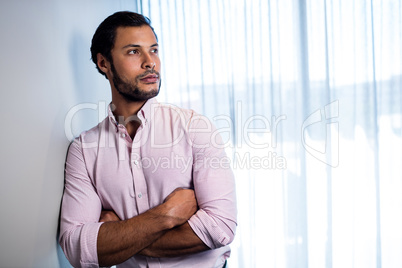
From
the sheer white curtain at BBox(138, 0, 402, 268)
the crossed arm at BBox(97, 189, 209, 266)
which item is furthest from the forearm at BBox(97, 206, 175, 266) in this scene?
the sheer white curtain at BBox(138, 0, 402, 268)

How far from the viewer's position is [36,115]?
3.53ft

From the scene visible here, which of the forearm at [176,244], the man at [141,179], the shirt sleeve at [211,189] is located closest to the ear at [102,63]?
the man at [141,179]

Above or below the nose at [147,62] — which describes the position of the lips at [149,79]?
below

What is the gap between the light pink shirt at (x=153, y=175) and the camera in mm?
1197

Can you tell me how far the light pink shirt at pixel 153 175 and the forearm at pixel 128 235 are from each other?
11 cm

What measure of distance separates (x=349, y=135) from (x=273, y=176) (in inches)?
21.1

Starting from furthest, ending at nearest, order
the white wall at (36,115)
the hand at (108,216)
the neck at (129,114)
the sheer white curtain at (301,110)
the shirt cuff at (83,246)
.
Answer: the sheer white curtain at (301,110), the neck at (129,114), the hand at (108,216), the shirt cuff at (83,246), the white wall at (36,115)

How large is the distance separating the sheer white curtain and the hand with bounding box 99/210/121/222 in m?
1.05

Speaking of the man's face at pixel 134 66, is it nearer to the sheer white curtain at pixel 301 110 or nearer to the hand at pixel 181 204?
the hand at pixel 181 204

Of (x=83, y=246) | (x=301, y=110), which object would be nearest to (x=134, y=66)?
(x=83, y=246)

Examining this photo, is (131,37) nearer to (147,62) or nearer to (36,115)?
(147,62)


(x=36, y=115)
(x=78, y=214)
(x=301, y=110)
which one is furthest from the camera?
(x=301, y=110)

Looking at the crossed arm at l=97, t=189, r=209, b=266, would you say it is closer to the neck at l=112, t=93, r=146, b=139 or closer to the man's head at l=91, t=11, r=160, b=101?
the neck at l=112, t=93, r=146, b=139

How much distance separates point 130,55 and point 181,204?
2.18 feet
